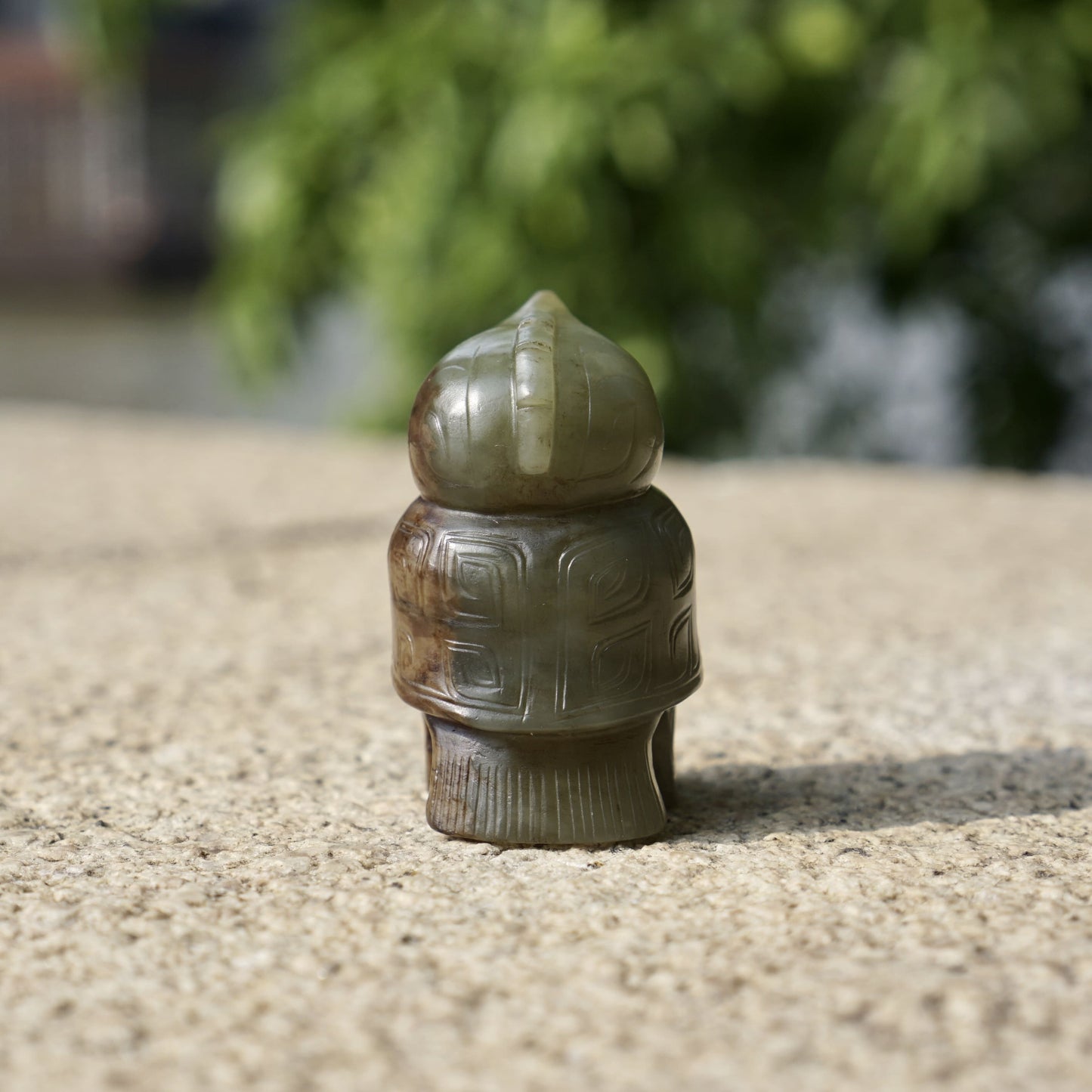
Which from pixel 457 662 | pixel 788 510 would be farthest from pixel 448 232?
pixel 457 662

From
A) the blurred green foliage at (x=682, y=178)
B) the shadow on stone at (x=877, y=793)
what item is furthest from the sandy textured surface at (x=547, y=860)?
the blurred green foliage at (x=682, y=178)

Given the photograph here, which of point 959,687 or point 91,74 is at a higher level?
point 91,74

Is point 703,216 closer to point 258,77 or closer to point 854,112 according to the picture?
point 854,112

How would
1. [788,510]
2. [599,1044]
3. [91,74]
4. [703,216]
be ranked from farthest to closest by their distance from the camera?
[91,74], [703,216], [788,510], [599,1044]

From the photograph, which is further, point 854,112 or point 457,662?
point 854,112

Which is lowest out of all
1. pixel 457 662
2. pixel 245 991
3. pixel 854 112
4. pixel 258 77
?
pixel 245 991

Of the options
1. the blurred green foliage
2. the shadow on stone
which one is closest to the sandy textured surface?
the shadow on stone

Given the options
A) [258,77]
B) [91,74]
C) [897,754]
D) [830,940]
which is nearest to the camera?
[830,940]
